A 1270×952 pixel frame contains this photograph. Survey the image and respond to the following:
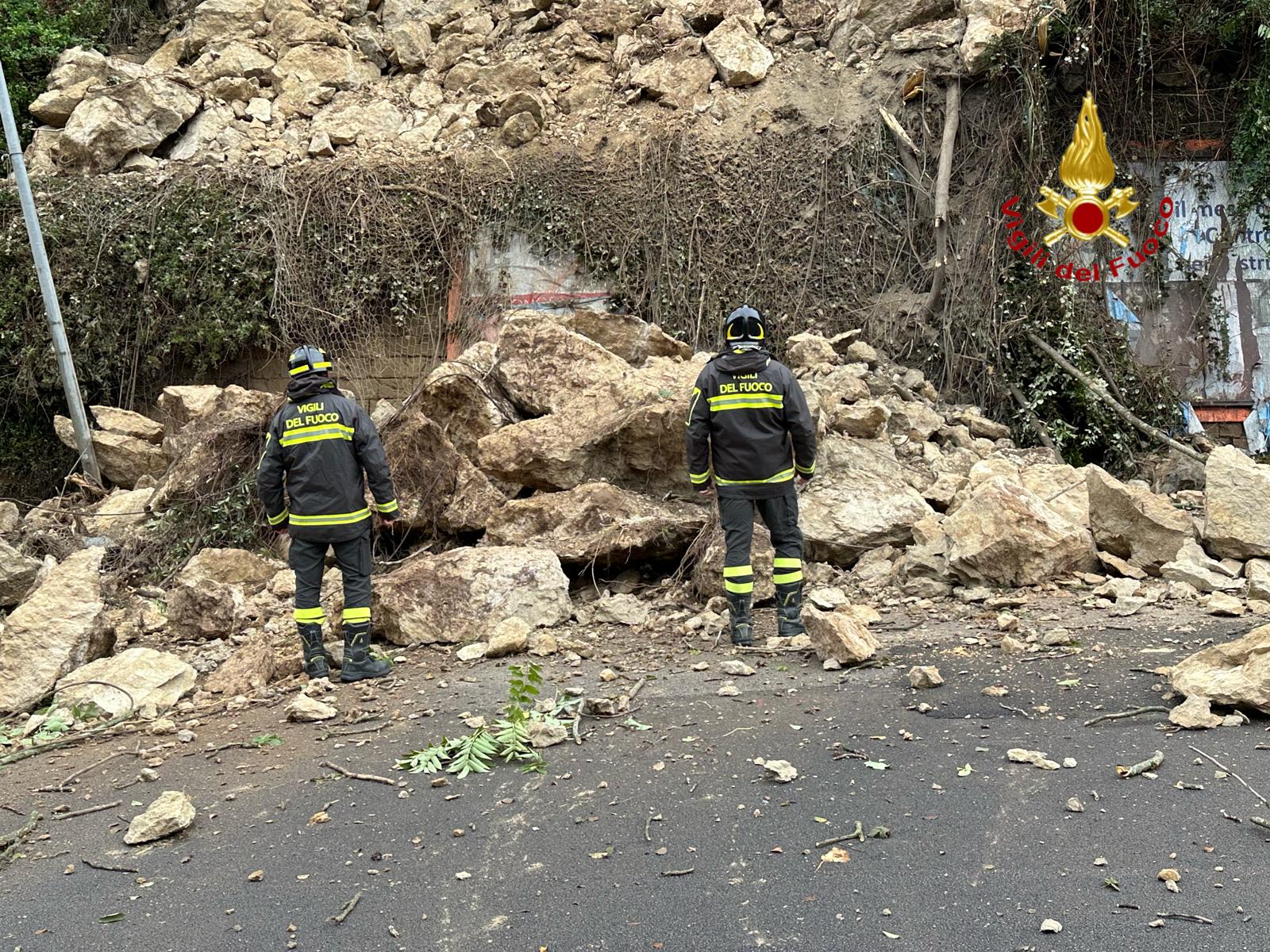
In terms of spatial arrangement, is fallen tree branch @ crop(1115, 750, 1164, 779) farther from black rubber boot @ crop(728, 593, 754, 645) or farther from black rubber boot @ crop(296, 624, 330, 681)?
black rubber boot @ crop(296, 624, 330, 681)

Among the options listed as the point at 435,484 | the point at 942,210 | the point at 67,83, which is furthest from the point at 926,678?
the point at 67,83

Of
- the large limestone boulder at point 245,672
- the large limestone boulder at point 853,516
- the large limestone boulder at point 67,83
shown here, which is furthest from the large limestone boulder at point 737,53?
the large limestone boulder at point 245,672

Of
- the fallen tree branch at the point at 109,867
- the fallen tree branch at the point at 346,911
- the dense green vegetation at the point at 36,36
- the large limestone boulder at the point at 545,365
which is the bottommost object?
the fallen tree branch at the point at 109,867

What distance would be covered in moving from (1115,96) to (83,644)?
10.5 metres

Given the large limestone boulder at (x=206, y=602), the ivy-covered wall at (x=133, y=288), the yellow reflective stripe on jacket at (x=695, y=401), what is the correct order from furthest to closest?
the ivy-covered wall at (x=133, y=288) < the large limestone boulder at (x=206, y=602) < the yellow reflective stripe on jacket at (x=695, y=401)

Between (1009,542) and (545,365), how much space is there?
12.1ft

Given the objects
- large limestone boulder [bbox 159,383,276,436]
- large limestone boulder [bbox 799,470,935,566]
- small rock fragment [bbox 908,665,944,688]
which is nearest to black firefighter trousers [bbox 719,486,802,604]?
→ large limestone boulder [bbox 799,470,935,566]

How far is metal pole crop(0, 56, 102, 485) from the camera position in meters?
9.66

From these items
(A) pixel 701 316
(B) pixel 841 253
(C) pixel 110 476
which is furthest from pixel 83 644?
(B) pixel 841 253

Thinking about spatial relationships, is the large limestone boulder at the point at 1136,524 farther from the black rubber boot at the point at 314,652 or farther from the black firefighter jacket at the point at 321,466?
the black rubber boot at the point at 314,652

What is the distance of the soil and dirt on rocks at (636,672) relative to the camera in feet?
10.9

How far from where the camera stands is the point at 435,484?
7355mm

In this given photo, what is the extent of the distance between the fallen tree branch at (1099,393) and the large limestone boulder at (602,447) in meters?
4.42

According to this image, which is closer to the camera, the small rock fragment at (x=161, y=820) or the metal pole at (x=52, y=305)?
the small rock fragment at (x=161, y=820)
